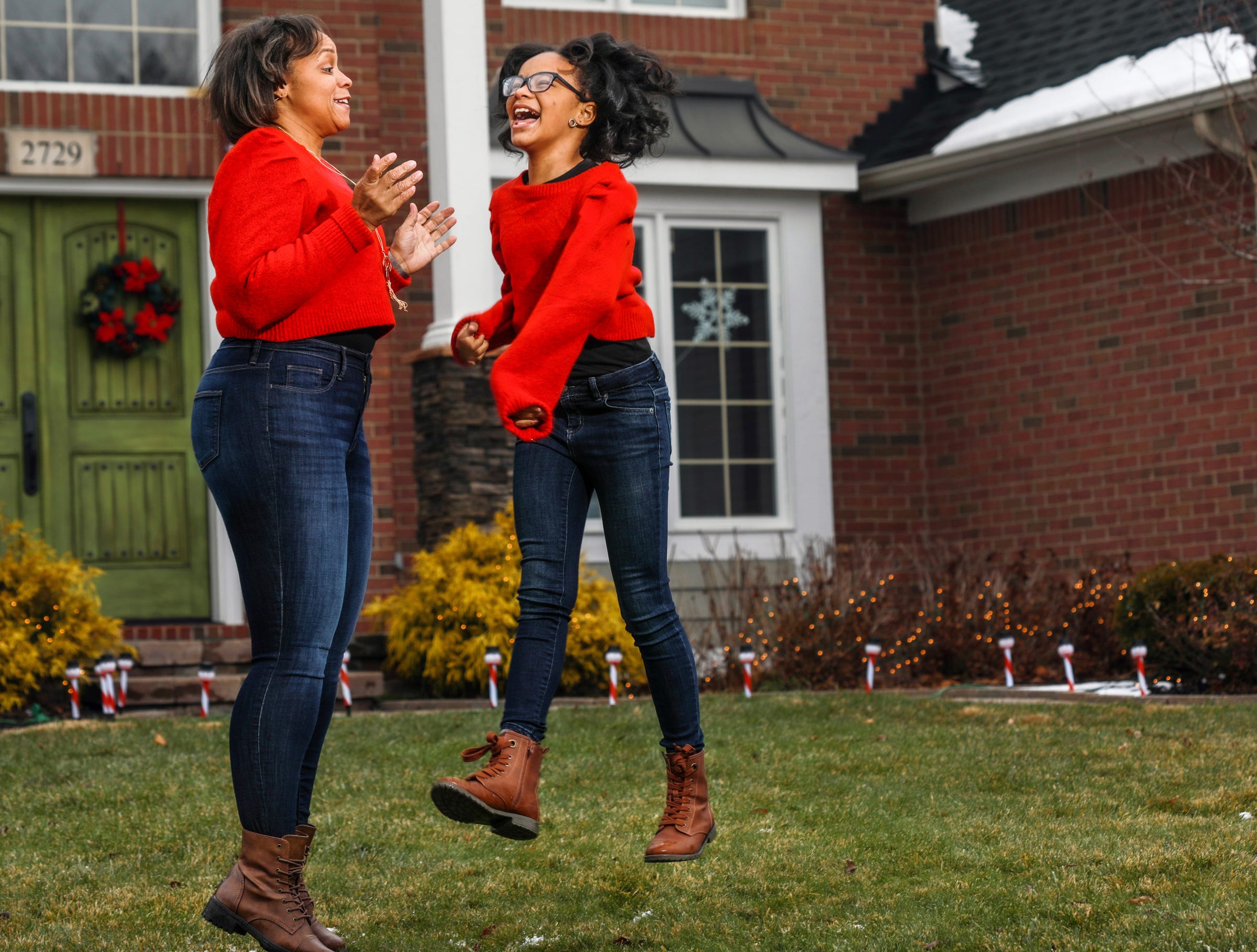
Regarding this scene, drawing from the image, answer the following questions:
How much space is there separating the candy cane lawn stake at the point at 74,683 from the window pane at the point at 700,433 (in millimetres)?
4579

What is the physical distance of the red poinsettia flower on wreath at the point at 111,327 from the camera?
955 cm

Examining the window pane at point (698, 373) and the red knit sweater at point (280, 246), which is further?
the window pane at point (698, 373)

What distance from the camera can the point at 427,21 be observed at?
9797 mm

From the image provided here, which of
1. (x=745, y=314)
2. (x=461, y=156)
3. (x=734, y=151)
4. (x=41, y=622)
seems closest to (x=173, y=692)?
(x=41, y=622)

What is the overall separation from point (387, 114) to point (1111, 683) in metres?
5.76

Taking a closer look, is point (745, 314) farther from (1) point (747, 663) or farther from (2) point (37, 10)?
(2) point (37, 10)

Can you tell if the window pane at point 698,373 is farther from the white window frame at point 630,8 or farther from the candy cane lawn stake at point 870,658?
the candy cane lawn stake at point 870,658

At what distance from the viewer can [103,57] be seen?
977 cm

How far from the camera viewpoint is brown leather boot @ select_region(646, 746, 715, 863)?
377 cm

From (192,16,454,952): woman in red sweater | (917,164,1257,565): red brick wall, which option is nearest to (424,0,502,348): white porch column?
(917,164,1257,565): red brick wall

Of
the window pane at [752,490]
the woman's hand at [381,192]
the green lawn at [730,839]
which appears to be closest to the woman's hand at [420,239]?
the woman's hand at [381,192]

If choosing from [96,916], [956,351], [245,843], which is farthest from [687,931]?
[956,351]

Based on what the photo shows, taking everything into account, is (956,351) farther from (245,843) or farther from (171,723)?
(245,843)

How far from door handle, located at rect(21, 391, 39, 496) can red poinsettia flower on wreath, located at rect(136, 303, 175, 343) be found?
75 centimetres
